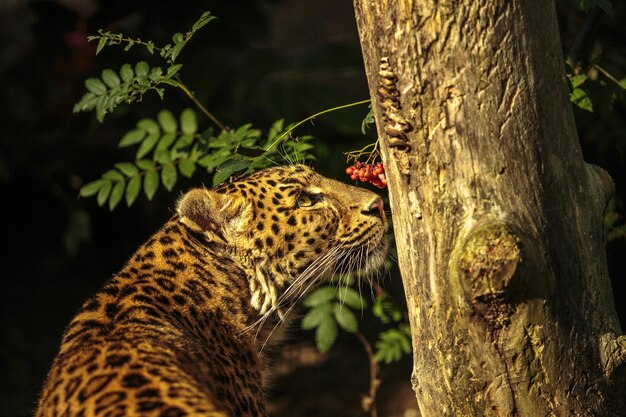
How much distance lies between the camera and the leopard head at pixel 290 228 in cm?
465

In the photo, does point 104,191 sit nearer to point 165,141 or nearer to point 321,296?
point 165,141

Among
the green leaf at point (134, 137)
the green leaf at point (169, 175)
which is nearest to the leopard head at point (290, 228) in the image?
the green leaf at point (169, 175)

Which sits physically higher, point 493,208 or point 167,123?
point 167,123

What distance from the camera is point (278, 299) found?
4.72 m

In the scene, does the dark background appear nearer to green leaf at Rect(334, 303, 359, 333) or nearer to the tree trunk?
green leaf at Rect(334, 303, 359, 333)

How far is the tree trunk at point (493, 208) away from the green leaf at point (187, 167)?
1.81m

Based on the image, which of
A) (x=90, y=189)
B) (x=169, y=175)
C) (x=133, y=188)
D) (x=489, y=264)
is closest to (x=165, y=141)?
(x=169, y=175)

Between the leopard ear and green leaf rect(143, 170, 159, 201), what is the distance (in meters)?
0.90

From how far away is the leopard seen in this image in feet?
12.5

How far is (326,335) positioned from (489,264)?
1920 mm

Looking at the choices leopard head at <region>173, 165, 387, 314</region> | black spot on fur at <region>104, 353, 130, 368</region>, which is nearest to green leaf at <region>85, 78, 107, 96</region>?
leopard head at <region>173, 165, 387, 314</region>

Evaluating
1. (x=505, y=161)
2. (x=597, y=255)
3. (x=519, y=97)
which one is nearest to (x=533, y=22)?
(x=519, y=97)

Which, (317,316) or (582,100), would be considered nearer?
(582,100)

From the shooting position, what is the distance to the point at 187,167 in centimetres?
545
